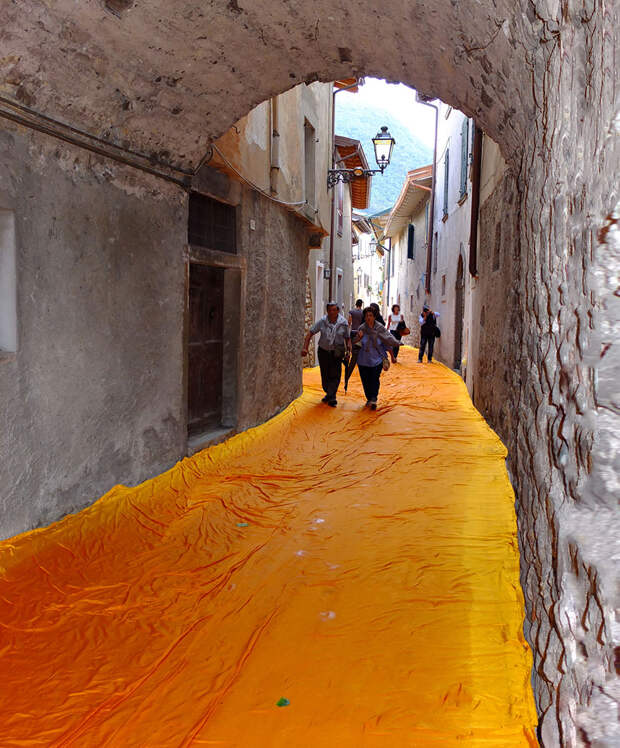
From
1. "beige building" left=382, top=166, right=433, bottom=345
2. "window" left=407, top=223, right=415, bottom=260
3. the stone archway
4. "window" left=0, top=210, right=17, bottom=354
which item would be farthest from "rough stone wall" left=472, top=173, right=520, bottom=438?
"window" left=407, top=223, right=415, bottom=260

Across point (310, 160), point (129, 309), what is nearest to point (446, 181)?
point (310, 160)

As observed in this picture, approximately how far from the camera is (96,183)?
489 centimetres

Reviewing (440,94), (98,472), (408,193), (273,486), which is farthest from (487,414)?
(408,193)

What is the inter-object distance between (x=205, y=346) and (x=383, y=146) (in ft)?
26.7

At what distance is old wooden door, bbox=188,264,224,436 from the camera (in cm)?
706

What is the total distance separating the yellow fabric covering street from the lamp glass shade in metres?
9.31

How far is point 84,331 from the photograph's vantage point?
4.87 metres

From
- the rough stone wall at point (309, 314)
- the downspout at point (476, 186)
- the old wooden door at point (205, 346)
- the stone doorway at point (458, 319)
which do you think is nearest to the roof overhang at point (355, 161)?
the rough stone wall at point (309, 314)

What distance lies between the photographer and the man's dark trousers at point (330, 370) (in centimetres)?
982

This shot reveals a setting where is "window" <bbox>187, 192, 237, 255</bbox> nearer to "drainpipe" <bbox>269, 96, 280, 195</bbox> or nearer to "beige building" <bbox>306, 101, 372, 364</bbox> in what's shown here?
"drainpipe" <bbox>269, 96, 280, 195</bbox>

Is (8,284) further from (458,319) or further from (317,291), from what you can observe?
(317,291)

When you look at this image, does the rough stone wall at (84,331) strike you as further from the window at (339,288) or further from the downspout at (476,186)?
the window at (339,288)

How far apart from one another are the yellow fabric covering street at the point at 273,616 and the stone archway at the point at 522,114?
491mm

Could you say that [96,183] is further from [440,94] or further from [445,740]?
[445,740]
